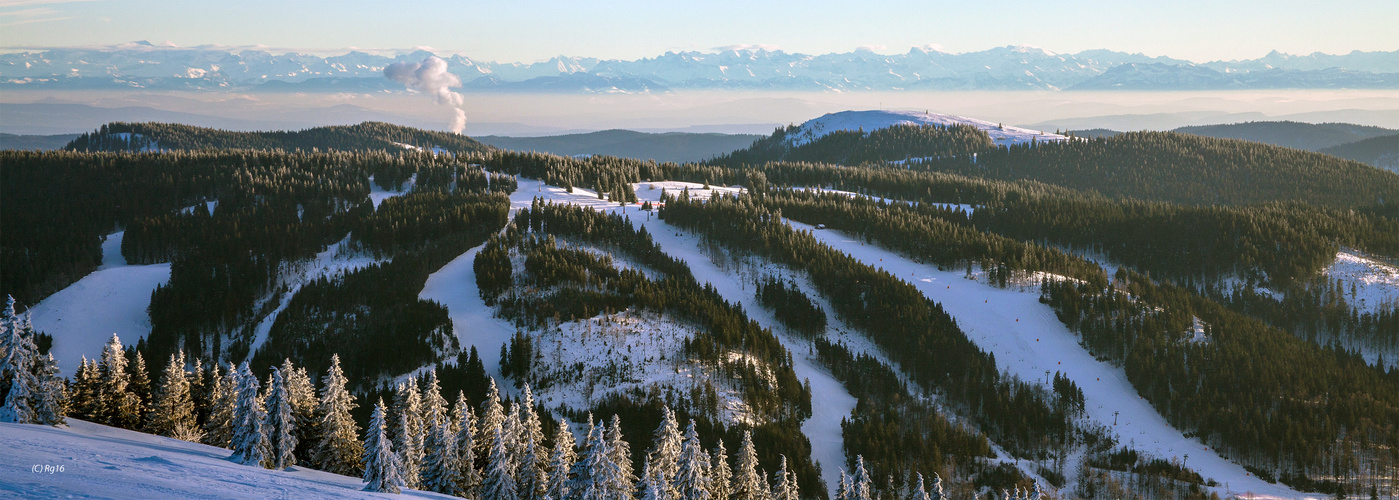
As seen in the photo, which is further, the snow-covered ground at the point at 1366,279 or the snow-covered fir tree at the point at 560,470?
the snow-covered ground at the point at 1366,279

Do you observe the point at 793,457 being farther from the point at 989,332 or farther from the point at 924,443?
the point at 989,332

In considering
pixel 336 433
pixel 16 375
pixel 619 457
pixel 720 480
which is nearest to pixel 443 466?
pixel 336 433

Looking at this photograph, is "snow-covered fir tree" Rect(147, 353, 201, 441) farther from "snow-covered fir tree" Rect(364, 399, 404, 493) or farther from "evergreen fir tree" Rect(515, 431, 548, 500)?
"evergreen fir tree" Rect(515, 431, 548, 500)

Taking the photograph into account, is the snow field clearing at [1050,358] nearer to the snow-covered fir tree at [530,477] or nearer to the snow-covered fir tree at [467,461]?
the snow-covered fir tree at [530,477]

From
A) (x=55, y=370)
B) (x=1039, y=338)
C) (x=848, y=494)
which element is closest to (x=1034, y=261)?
(x=1039, y=338)

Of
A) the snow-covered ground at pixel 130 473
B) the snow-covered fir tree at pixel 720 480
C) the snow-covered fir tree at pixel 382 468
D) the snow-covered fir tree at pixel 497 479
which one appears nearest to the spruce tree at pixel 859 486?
the snow-covered fir tree at pixel 720 480

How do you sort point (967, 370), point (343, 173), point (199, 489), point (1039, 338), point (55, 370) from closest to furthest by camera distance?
point (199, 489) → point (55, 370) → point (967, 370) → point (1039, 338) → point (343, 173)

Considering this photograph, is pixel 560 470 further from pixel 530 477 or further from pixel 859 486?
pixel 859 486
